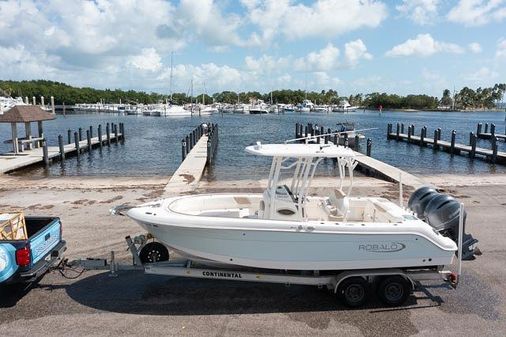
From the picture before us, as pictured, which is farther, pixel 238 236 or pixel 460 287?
pixel 460 287

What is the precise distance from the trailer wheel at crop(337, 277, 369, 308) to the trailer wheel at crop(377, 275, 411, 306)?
0.88ft

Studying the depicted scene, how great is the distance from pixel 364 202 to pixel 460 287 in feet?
6.81

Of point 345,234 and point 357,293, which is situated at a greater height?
point 345,234

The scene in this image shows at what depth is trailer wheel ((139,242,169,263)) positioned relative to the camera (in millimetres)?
7582

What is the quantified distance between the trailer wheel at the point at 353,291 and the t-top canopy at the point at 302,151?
74.0 inches

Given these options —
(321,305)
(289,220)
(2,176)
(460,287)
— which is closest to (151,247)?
(289,220)

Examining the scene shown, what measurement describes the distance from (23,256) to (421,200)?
6.40 metres

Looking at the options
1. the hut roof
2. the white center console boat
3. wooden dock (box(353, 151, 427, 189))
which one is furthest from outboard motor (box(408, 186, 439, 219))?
the hut roof

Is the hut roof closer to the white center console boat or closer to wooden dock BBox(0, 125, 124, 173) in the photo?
wooden dock BBox(0, 125, 124, 173)

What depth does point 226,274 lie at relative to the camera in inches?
269

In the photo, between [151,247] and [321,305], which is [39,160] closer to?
[151,247]

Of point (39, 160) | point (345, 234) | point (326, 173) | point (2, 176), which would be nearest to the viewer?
point (345, 234)

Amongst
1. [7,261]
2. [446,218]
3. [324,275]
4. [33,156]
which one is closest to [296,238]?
[324,275]

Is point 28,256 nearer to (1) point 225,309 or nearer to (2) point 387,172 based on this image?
(1) point 225,309
